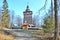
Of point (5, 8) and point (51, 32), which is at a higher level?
point (5, 8)

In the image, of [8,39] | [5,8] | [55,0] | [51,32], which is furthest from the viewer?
[5,8]

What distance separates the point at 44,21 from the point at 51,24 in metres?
0.79

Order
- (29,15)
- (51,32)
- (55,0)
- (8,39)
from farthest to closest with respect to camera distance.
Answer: (29,15)
(51,32)
(8,39)
(55,0)

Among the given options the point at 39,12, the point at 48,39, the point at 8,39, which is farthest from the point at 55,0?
the point at 8,39

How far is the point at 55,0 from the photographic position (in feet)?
37.7

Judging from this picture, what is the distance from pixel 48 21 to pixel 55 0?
18.0 ft

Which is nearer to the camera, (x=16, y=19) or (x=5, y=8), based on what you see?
(x=5, y=8)

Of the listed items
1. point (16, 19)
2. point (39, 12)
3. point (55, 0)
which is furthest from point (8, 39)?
point (16, 19)

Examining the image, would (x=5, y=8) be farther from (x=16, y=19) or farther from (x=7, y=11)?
(x=16, y=19)

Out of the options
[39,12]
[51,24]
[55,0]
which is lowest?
[51,24]

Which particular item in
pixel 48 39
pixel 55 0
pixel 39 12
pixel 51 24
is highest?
pixel 55 0

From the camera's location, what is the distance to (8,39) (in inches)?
510

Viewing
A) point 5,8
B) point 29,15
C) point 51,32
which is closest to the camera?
point 51,32

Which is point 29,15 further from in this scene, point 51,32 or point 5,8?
point 51,32
